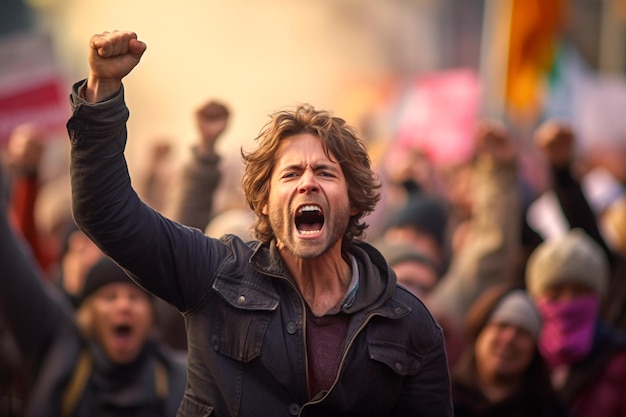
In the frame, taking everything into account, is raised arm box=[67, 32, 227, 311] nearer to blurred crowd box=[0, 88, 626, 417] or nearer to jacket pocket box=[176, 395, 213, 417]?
jacket pocket box=[176, 395, 213, 417]

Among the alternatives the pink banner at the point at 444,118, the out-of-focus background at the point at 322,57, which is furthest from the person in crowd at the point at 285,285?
the out-of-focus background at the point at 322,57

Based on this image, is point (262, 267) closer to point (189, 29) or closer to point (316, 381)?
point (316, 381)

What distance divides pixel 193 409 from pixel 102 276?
2265 millimetres

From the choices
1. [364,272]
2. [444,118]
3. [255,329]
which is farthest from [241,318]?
[444,118]

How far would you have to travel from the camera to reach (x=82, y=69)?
23.8m

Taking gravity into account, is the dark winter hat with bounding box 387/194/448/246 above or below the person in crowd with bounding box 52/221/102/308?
above

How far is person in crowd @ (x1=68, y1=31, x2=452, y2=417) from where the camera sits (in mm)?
3781

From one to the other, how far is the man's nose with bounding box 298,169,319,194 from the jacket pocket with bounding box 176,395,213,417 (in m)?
0.62

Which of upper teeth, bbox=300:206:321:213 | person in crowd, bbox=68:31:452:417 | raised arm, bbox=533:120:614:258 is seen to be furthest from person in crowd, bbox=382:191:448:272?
upper teeth, bbox=300:206:321:213

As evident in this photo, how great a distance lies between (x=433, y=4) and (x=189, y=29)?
17.8 feet

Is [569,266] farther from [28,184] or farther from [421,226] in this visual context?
[28,184]

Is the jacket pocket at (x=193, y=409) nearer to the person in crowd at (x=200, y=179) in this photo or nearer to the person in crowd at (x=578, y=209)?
the person in crowd at (x=200, y=179)

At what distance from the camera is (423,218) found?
808 centimetres

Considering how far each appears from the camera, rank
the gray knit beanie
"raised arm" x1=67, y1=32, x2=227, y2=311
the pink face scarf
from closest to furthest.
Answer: "raised arm" x1=67, y1=32, x2=227, y2=311, the pink face scarf, the gray knit beanie
